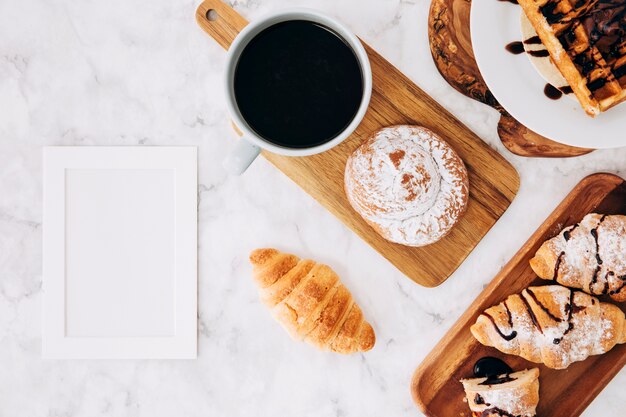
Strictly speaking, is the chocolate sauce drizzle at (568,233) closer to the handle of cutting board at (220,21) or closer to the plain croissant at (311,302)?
the plain croissant at (311,302)

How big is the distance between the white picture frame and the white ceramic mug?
27 cm

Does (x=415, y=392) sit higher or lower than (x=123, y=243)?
higher

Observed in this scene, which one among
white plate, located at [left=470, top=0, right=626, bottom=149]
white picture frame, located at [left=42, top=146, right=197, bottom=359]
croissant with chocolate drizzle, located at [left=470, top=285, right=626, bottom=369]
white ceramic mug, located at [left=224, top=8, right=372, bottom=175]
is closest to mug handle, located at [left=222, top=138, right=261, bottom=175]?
white ceramic mug, located at [left=224, top=8, right=372, bottom=175]

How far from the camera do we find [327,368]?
3.37 ft

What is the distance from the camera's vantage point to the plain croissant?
93 centimetres

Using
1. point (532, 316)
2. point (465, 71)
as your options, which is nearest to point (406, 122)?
point (465, 71)

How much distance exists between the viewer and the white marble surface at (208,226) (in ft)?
3.23

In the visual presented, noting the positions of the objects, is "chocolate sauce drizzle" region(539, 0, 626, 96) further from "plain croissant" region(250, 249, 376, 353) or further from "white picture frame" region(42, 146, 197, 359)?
"white picture frame" region(42, 146, 197, 359)

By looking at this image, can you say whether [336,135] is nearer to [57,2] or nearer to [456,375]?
[456,375]

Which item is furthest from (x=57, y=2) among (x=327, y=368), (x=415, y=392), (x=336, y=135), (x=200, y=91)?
(x=415, y=392)

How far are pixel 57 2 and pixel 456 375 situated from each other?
1.03 meters

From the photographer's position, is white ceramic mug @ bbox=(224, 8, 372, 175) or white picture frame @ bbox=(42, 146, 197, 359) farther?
white picture frame @ bbox=(42, 146, 197, 359)

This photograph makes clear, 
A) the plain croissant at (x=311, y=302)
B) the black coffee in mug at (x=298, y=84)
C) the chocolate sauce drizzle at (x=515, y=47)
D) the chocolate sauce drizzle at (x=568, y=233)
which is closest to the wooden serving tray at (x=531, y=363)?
the chocolate sauce drizzle at (x=568, y=233)

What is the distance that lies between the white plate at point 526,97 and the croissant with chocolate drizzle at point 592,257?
159mm
